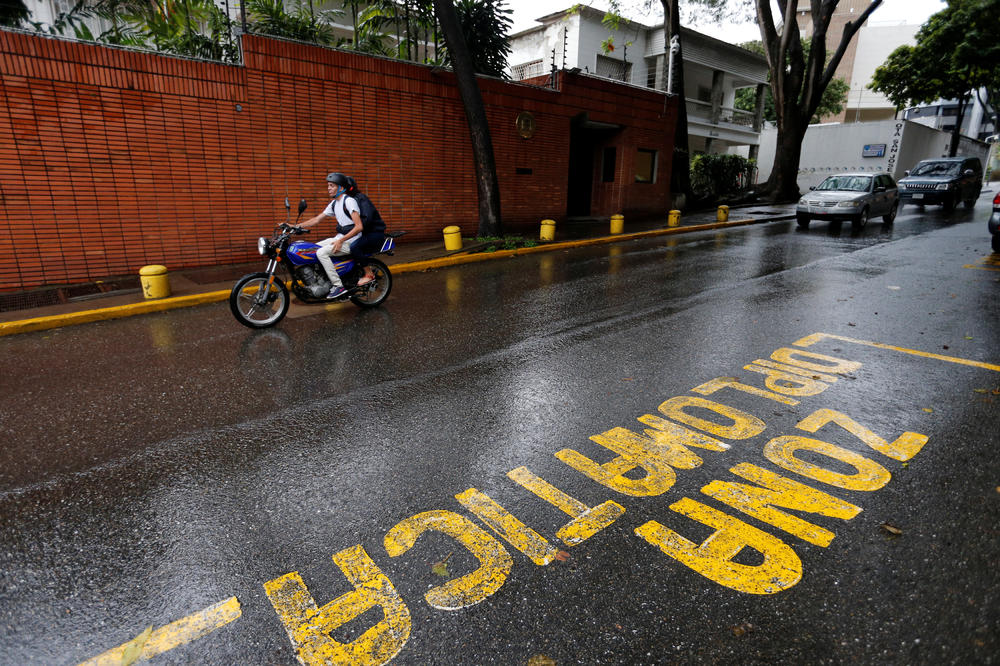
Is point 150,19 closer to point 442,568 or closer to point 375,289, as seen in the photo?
point 375,289

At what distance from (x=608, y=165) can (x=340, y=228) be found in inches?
560

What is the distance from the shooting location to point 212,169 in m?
10.5

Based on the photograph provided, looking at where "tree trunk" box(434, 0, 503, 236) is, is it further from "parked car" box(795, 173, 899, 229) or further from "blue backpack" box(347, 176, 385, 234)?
"parked car" box(795, 173, 899, 229)

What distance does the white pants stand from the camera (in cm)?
740

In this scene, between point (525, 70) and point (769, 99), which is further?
point (769, 99)

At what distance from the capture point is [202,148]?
34.0 ft

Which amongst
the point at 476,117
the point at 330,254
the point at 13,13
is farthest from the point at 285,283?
the point at 476,117

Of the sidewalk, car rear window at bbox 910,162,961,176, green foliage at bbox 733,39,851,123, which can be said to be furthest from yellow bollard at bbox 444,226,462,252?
green foliage at bbox 733,39,851,123

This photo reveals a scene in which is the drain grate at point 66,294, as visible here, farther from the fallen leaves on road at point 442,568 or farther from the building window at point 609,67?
the building window at point 609,67

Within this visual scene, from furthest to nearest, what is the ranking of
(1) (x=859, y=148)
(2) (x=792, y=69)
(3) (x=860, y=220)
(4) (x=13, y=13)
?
(1) (x=859, y=148) → (2) (x=792, y=69) → (3) (x=860, y=220) → (4) (x=13, y=13)

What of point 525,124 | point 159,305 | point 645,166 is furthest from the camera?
point 645,166

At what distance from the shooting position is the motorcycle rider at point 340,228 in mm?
7430

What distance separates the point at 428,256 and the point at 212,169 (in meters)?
4.30

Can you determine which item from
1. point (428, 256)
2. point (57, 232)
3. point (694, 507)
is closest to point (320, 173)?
point (428, 256)
